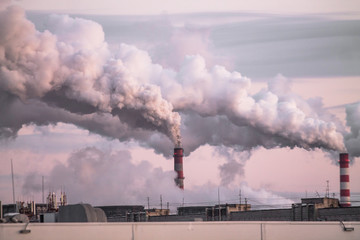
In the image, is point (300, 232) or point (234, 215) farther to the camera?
point (234, 215)

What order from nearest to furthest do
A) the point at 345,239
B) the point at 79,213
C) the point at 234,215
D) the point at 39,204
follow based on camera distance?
the point at 345,239, the point at 79,213, the point at 234,215, the point at 39,204

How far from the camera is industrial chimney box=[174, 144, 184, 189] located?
315 ft

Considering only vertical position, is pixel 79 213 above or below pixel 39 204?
above

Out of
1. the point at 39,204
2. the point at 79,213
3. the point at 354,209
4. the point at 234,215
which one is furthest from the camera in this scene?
the point at 39,204

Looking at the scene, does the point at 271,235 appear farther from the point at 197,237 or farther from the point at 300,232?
the point at 197,237

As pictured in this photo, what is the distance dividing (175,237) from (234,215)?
48.1 metres

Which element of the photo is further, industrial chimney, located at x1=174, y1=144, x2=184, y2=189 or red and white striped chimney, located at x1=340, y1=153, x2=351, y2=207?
industrial chimney, located at x1=174, y1=144, x2=184, y2=189

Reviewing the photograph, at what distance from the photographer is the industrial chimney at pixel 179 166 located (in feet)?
315

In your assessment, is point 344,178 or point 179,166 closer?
point 344,178

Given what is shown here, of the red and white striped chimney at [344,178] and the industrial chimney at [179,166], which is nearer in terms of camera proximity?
the red and white striped chimney at [344,178]

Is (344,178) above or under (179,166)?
under

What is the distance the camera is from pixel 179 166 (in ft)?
318

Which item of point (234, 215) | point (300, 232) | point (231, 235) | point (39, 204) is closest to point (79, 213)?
point (231, 235)

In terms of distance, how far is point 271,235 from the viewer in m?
26.2
